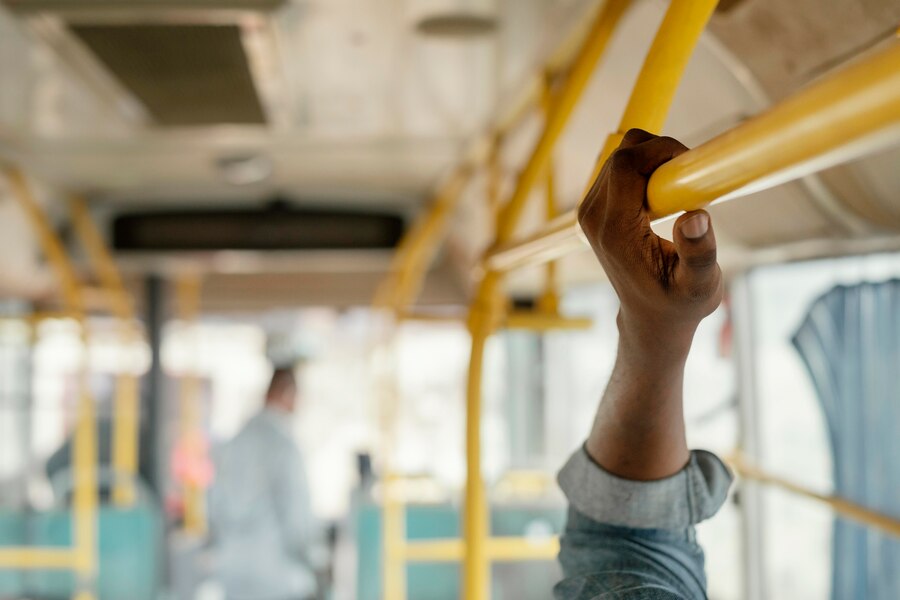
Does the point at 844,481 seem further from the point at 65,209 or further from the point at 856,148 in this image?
the point at 65,209

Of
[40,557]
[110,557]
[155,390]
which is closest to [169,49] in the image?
[40,557]

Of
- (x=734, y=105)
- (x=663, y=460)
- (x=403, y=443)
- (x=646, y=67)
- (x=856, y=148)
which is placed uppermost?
(x=734, y=105)

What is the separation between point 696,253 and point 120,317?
4722 mm

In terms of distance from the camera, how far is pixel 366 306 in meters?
6.52

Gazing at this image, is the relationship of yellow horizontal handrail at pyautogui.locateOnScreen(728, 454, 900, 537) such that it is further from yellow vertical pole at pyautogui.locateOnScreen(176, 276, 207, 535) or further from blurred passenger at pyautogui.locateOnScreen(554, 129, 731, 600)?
yellow vertical pole at pyautogui.locateOnScreen(176, 276, 207, 535)

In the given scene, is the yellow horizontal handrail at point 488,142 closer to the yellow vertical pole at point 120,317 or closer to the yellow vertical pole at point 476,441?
the yellow vertical pole at point 476,441

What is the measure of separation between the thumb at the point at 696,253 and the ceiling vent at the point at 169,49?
1.64 metres

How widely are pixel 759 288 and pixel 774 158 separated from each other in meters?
2.56

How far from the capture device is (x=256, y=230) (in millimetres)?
4891

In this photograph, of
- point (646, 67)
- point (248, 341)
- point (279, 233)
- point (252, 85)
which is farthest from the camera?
point (248, 341)

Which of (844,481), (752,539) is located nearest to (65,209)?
(752,539)

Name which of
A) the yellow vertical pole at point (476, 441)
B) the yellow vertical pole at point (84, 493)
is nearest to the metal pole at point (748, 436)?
the yellow vertical pole at point (476, 441)

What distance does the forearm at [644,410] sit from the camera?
0.83 meters

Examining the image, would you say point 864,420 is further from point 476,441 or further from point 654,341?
point 654,341
